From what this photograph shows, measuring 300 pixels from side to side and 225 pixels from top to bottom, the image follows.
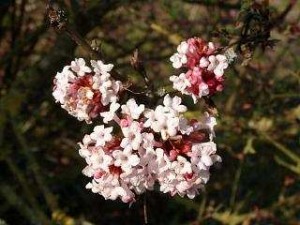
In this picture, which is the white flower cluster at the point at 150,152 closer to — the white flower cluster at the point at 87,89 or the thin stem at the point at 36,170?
the white flower cluster at the point at 87,89

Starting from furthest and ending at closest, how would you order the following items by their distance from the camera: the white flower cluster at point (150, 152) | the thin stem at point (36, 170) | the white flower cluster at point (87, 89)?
1. the thin stem at point (36, 170)
2. the white flower cluster at point (87, 89)
3. the white flower cluster at point (150, 152)

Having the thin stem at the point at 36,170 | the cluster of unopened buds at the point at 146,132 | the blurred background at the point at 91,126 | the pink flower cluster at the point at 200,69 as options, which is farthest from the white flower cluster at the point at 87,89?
the thin stem at the point at 36,170

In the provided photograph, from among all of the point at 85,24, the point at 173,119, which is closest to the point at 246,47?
the point at 173,119

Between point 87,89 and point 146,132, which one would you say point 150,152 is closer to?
point 146,132

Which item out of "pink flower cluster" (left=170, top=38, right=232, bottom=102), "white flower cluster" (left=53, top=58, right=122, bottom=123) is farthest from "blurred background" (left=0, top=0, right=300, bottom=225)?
"white flower cluster" (left=53, top=58, right=122, bottom=123)

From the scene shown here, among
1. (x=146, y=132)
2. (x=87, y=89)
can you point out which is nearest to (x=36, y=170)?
(x=87, y=89)

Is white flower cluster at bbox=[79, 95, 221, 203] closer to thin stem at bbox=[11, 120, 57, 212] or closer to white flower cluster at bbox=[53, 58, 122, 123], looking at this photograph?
white flower cluster at bbox=[53, 58, 122, 123]

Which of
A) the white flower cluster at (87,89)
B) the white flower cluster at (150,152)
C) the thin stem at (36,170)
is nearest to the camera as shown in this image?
the white flower cluster at (150,152)
